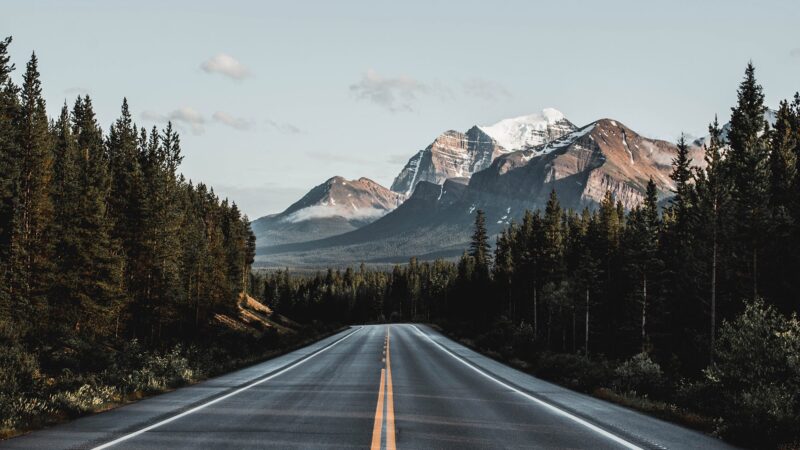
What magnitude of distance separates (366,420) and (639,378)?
11212 millimetres

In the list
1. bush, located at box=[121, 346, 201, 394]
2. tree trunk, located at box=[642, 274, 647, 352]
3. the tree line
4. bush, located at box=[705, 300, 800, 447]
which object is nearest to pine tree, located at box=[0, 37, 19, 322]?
the tree line

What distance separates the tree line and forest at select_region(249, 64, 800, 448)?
68.8 ft

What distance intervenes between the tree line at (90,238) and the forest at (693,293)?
21.0 m

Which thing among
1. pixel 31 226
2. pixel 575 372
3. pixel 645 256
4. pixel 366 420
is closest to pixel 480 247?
pixel 645 256

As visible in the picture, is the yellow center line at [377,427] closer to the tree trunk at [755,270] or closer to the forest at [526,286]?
the forest at [526,286]

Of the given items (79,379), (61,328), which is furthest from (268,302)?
(79,379)

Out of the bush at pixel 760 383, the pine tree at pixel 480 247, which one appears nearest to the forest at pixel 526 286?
the bush at pixel 760 383

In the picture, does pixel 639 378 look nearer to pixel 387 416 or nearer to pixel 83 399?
pixel 387 416

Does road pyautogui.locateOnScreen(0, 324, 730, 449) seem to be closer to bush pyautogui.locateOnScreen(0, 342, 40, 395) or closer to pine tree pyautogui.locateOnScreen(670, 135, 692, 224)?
bush pyautogui.locateOnScreen(0, 342, 40, 395)

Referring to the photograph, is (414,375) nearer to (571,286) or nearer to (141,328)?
(141,328)

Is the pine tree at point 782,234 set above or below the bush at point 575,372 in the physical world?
above

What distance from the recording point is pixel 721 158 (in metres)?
33.0

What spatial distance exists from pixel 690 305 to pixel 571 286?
19892 mm

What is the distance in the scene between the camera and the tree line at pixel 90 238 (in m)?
35.8
